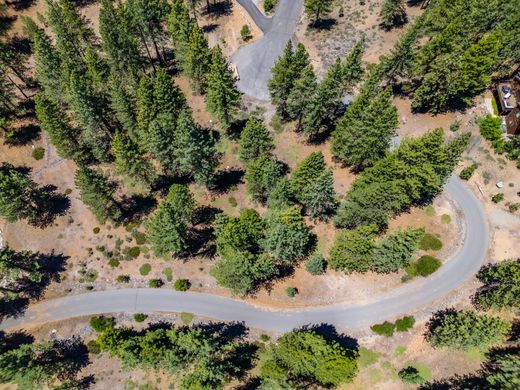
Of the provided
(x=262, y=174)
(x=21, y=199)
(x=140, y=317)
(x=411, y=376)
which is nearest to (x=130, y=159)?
(x=21, y=199)

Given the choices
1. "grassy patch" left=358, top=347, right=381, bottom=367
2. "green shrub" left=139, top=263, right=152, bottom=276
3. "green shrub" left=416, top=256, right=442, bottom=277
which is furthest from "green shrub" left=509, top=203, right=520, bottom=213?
"green shrub" left=139, top=263, right=152, bottom=276

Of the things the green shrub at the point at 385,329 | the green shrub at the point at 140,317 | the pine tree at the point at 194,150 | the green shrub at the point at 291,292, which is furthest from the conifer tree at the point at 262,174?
the green shrub at the point at 385,329

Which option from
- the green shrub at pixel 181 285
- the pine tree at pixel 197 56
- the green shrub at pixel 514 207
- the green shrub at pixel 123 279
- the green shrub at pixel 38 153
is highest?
the pine tree at pixel 197 56

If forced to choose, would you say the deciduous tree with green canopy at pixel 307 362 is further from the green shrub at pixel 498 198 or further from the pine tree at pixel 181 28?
the pine tree at pixel 181 28

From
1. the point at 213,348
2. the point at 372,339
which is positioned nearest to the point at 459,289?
the point at 372,339

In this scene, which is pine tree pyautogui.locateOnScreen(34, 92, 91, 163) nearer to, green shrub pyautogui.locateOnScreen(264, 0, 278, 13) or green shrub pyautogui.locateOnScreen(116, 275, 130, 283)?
green shrub pyautogui.locateOnScreen(116, 275, 130, 283)

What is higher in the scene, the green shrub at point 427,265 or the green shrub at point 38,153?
the green shrub at point 38,153

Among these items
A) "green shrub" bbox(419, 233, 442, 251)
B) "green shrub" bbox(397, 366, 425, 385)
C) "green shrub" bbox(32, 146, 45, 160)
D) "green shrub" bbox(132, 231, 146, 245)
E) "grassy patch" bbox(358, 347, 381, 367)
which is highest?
"green shrub" bbox(32, 146, 45, 160)
